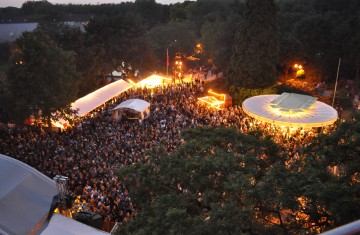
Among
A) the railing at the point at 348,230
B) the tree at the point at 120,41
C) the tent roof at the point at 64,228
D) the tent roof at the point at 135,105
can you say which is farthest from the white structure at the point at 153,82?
the railing at the point at 348,230

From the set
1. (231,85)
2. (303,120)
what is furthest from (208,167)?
(231,85)

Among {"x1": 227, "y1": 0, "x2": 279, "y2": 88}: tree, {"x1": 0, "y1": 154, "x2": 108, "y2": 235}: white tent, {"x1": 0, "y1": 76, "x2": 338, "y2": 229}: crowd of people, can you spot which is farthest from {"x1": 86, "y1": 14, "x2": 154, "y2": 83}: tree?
{"x1": 0, "y1": 154, "x2": 108, "y2": 235}: white tent

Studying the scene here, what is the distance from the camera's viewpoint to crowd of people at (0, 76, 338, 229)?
39.9 feet

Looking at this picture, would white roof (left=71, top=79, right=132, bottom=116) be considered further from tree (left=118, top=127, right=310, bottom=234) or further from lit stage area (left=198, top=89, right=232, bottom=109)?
tree (left=118, top=127, right=310, bottom=234)

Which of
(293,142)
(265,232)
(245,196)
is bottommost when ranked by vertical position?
(293,142)

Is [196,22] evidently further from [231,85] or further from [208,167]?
[208,167]

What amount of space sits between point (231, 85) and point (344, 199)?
22.1m

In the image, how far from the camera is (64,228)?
5.61 meters

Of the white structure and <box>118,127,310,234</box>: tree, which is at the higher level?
<box>118,127,310,234</box>: tree

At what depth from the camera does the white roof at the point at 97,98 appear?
2239 centimetres

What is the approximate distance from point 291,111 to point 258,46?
729 centimetres

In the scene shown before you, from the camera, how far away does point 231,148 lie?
8.80 meters

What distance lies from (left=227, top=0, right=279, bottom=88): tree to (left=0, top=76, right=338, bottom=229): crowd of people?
382 centimetres

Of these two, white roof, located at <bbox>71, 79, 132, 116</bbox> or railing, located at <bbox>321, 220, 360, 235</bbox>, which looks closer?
railing, located at <bbox>321, 220, 360, 235</bbox>
